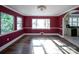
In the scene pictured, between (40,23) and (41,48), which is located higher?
(40,23)

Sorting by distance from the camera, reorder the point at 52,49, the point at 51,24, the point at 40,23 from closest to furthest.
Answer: the point at 52,49, the point at 51,24, the point at 40,23

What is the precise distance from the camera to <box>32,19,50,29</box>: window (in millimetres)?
16422

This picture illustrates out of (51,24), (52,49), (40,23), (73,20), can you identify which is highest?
(73,20)

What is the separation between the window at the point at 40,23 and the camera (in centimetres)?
1642

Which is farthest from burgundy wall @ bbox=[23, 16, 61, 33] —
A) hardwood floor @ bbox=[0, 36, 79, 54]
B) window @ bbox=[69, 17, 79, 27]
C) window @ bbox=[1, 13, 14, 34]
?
hardwood floor @ bbox=[0, 36, 79, 54]

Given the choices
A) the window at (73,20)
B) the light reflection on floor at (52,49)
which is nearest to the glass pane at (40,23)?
the window at (73,20)

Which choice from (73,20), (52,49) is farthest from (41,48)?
(73,20)

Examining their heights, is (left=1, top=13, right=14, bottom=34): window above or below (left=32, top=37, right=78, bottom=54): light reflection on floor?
above

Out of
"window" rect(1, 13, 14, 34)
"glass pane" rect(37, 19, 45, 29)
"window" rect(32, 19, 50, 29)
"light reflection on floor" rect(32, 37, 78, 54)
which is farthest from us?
"glass pane" rect(37, 19, 45, 29)

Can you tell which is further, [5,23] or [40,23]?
[40,23]

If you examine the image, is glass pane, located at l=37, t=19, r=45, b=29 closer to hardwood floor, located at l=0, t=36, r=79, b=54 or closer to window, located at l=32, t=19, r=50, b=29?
window, located at l=32, t=19, r=50, b=29

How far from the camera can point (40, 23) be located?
54.3ft

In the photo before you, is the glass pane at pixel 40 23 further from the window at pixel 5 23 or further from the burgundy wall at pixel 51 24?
the window at pixel 5 23

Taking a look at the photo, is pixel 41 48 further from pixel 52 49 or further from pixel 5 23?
pixel 5 23
